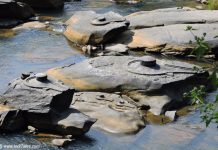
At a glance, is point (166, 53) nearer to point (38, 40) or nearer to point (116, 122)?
point (38, 40)

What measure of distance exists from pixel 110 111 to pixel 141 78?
117cm

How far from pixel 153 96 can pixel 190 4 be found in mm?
9521

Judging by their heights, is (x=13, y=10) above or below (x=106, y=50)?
above

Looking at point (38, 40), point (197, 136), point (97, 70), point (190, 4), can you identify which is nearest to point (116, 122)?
point (197, 136)

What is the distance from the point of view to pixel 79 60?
10.6m

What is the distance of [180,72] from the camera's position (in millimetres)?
8461

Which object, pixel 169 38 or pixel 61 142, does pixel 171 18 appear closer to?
pixel 169 38

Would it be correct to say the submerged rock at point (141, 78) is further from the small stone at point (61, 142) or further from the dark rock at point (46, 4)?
the dark rock at point (46, 4)

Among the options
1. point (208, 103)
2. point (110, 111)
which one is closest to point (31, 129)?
point (110, 111)

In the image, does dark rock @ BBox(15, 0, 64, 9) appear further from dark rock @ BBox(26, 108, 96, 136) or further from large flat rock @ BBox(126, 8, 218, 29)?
dark rock @ BBox(26, 108, 96, 136)

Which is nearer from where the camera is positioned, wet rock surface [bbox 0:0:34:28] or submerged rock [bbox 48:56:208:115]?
submerged rock [bbox 48:56:208:115]

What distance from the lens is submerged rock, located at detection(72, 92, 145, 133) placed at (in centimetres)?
694

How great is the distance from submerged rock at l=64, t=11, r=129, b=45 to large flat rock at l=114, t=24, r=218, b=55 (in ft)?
1.07

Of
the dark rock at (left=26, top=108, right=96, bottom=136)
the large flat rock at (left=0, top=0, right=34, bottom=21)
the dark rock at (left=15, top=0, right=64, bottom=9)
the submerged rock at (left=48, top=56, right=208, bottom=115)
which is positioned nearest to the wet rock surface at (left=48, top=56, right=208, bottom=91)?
the submerged rock at (left=48, top=56, right=208, bottom=115)
